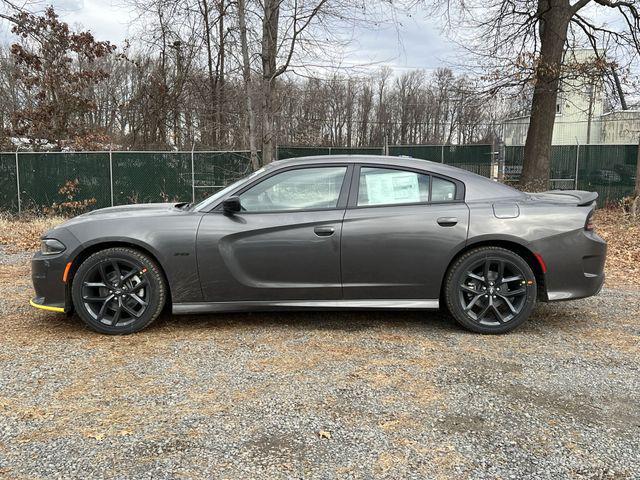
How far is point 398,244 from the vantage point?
14.5 feet

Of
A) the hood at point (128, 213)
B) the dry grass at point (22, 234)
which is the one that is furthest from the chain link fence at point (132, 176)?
the hood at point (128, 213)

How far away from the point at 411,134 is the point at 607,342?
55247 mm

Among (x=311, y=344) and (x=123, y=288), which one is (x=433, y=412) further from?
(x=123, y=288)

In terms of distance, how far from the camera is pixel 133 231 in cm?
437

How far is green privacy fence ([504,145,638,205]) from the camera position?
53.4 feet

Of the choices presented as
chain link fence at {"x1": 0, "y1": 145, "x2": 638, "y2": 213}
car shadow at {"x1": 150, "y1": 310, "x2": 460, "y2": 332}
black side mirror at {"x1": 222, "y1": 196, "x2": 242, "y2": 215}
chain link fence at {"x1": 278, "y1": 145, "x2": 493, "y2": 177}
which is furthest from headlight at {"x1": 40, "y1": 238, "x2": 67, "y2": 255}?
chain link fence at {"x1": 278, "y1": 145, "x2": 493, "y2": 177}

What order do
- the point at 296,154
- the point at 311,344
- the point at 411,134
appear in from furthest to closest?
the point at 411,134, the point at 296,154, the point at 311,344

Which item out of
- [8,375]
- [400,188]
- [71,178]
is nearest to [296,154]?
[71,178]

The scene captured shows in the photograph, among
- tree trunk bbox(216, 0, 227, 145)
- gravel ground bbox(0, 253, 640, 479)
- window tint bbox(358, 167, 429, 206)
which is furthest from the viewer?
tree trunk bbox(216, 0, 227, 145)

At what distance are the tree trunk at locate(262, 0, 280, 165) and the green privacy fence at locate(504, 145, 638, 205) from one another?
8.67m

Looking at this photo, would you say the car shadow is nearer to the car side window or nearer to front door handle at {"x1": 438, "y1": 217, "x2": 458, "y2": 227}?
front door handle at {"x1": 438, "y1": 217, "x2": 458, "y2": 227}

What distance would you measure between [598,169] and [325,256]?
15.2m

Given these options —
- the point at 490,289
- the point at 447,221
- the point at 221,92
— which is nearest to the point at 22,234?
the point at 447,221

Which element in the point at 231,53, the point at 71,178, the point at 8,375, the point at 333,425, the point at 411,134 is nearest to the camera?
the point at 333,425
